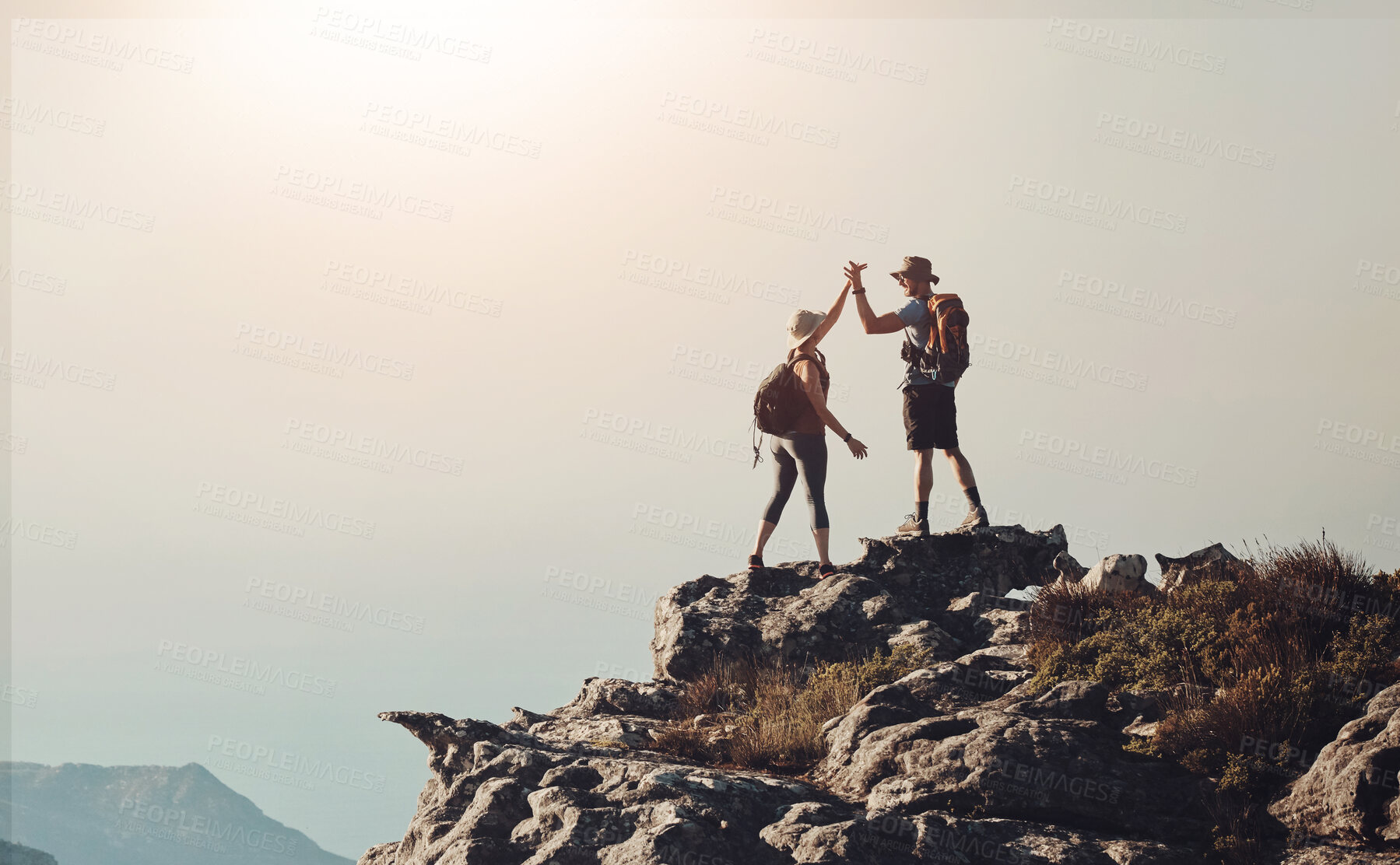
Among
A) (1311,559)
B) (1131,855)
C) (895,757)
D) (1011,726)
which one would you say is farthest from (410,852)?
(1311,559)

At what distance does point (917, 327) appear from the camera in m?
13.7

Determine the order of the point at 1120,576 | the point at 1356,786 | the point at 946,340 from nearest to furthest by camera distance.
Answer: the point at 1356,786
the point at 1120,576
the point at 946,340

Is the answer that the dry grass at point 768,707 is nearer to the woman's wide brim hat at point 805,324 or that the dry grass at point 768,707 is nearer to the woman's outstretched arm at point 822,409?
the woman's outstretched arm at point 822,409

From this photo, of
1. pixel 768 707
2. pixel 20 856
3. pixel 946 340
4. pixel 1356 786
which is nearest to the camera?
pixel 1356 786

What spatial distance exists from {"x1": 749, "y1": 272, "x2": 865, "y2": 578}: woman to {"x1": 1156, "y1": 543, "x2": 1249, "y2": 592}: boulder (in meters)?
3.77

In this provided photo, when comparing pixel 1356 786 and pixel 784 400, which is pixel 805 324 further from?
pixel 1356 786

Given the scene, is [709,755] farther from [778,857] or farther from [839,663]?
[778,857]

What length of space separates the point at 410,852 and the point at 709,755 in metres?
3.01

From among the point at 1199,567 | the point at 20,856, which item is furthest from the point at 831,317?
the point at 20,856

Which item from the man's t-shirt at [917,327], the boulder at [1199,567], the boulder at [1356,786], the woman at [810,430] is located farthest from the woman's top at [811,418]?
the boulder at [1356,786]

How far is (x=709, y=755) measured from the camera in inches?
432

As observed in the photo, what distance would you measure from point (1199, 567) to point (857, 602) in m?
3.88

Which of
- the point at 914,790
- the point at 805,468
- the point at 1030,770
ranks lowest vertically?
the point at 914,790

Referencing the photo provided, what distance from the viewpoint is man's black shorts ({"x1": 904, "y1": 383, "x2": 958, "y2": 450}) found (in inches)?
539
